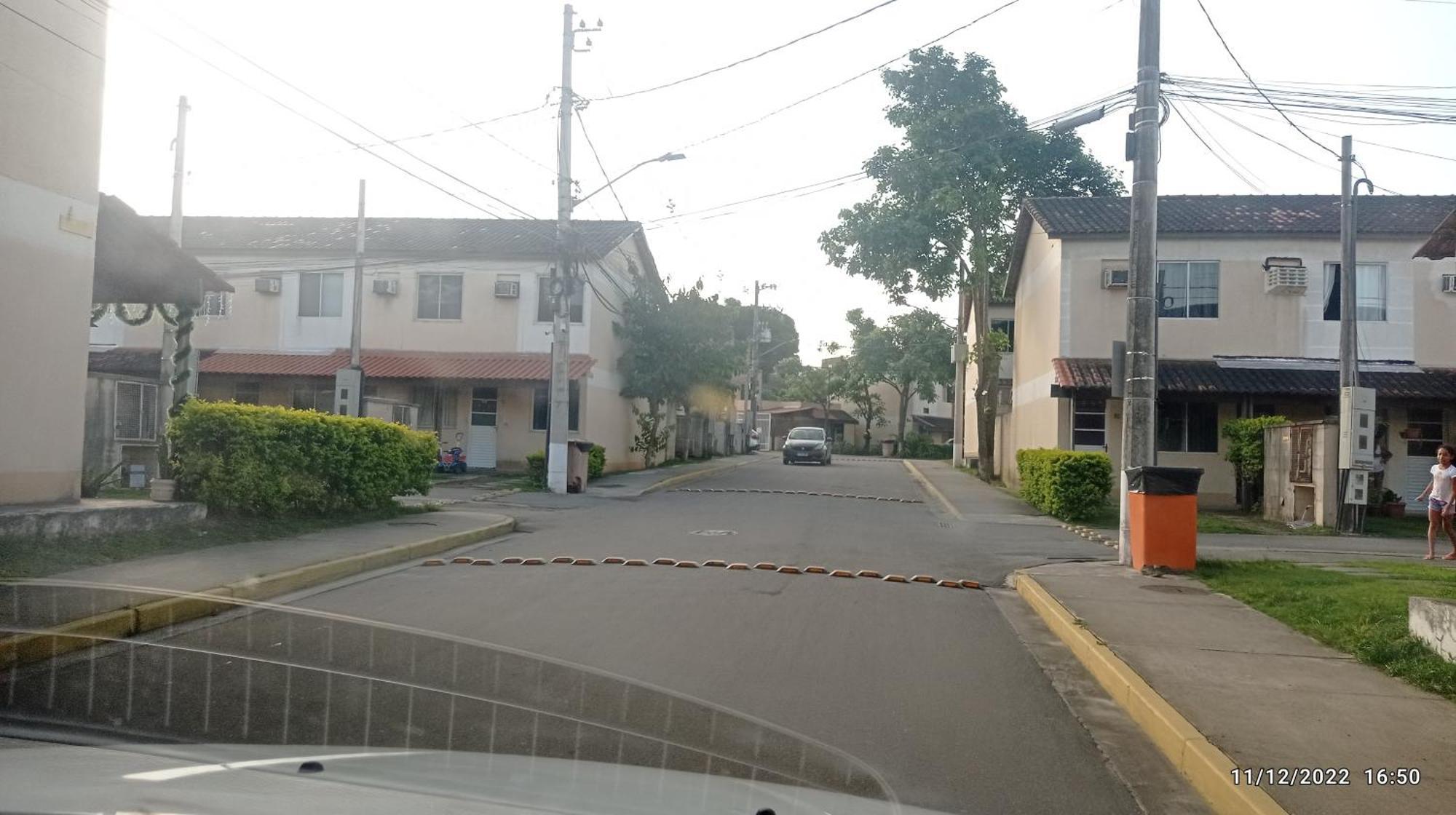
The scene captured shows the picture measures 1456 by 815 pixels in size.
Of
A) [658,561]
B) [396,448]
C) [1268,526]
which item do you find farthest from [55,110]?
[1268,526]

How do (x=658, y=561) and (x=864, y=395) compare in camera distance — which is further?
(x=864, y=395)

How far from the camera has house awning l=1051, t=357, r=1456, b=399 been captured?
81.6 feet

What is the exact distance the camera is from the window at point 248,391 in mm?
33125

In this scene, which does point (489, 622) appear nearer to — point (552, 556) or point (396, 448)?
point (552, 556)

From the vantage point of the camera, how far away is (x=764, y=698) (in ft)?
22.9

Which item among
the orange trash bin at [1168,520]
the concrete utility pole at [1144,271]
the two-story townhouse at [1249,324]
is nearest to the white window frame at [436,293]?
the two-story townhouse at [1249,324]

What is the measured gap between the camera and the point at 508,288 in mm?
32312

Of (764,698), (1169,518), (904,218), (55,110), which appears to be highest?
(904,218)

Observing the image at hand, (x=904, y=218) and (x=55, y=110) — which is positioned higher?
(x=904, y=218)

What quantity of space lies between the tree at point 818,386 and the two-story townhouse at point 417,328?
41142mm

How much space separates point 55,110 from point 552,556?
7.38m

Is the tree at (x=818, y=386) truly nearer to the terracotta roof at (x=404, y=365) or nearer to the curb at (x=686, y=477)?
the curb at (x=686, y=477)

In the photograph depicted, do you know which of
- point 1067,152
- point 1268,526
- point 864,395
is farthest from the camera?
point 864,395

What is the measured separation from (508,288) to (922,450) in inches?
1594
